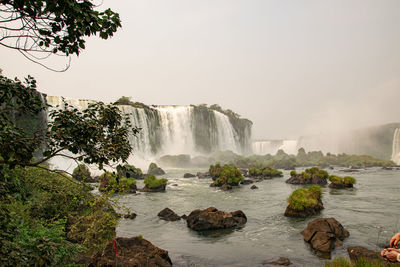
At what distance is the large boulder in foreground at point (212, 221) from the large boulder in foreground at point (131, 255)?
489 cm

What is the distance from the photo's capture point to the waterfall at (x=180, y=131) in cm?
5422

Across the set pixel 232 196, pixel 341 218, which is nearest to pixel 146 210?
pixel 232 196

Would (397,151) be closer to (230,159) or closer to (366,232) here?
(230,159)

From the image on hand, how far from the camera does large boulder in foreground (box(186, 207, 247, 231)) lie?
13.5 meters

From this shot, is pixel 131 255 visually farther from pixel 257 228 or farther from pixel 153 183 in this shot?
pixel 153 183

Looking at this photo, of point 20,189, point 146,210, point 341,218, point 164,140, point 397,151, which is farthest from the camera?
point 397,151

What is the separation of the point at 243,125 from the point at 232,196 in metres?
77.8

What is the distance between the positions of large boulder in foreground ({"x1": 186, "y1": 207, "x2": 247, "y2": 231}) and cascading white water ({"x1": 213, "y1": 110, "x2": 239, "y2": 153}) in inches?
2630

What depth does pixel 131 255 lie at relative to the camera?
798 centimetres

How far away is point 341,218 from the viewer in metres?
14.9

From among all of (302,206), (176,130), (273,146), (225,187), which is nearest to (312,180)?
(225,187)

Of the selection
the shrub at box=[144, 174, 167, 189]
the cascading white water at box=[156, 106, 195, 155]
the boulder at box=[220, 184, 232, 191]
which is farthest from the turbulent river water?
the cascading white water at box=[156, 106, 195, 155]

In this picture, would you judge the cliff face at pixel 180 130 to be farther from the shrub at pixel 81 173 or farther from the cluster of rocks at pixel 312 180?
the cluster of rocks at pixel 312 180

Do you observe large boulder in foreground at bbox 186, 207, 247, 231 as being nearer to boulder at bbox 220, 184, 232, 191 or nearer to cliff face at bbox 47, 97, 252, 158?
boulder at bbox 220, 184, 232, 191
